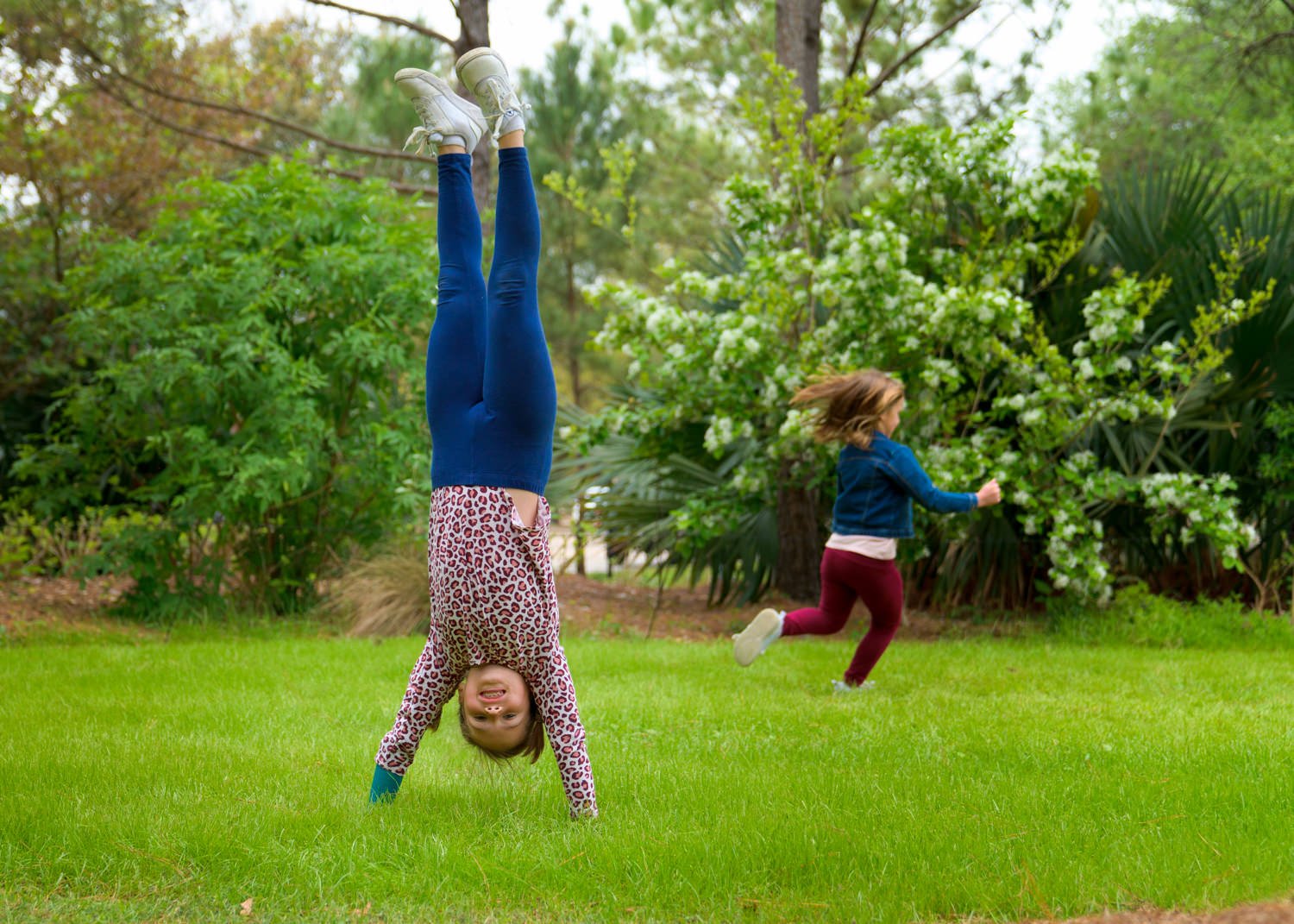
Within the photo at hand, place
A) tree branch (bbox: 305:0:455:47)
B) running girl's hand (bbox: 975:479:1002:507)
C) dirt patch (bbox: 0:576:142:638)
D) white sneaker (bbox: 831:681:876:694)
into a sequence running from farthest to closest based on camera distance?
1. tree branch (bbox: 305:0:455:47)
2. dirt patch (bbox: 0:576:142:638)
3. white sneaker (bbox: 831:681:876:694)
4. running girl's hand (bbox: 975:479:1002:507)

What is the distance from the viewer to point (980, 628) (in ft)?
29.3

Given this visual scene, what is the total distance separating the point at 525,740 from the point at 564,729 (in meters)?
0.17

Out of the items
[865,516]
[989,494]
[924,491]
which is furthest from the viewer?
[865,516]

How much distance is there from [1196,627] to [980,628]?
1.49m

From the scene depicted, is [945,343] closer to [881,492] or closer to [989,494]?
[881,492]

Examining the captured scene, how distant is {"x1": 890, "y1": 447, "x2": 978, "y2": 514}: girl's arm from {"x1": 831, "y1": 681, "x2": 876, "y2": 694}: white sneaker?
3.32ft

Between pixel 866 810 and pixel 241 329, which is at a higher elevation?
pixel 241 329

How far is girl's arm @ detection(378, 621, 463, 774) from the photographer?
387 centimetres

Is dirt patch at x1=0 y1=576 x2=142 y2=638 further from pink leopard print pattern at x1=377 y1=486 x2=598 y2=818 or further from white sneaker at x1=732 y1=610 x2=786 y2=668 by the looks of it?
pink leopard print pattern at x1=377 y1=486 x2=598 y2=818

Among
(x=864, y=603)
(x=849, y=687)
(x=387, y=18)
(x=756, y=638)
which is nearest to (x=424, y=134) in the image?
(x=756, y=638)

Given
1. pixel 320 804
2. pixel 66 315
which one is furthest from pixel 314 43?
pixel 320 804

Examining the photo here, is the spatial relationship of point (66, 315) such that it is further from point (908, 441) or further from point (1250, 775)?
point (1250, 775)

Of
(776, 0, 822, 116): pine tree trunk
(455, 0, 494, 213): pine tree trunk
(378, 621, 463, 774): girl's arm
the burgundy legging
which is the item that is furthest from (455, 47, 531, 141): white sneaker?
(776, 0, 822, 116): pine tree trunk

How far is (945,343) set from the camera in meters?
8.09
